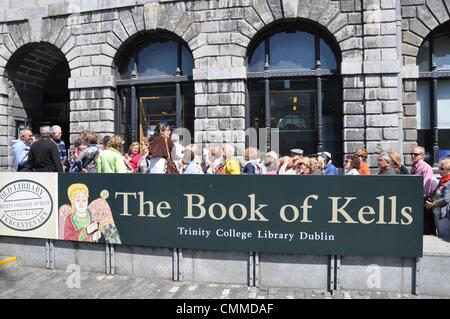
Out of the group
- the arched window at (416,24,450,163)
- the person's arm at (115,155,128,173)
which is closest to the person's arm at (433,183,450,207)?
the person's arm at (115,155,128,173)

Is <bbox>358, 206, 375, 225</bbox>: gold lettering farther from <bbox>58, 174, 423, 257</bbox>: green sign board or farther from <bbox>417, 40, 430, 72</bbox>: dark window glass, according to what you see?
<bbox>417, 40, 430, 72</bbox>: dark window glass

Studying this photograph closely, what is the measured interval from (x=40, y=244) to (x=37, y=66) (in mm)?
10219

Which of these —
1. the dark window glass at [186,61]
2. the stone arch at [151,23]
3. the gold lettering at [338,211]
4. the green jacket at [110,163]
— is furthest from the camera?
the dark window glass at [186,61]

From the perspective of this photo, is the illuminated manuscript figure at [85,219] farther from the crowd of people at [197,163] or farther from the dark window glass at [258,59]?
the dark window glass at [258,59]

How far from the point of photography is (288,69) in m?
10.9

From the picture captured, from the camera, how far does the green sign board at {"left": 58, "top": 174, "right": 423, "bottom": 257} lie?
465 cm

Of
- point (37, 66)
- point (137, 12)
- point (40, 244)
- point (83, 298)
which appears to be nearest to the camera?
point (83, 298)

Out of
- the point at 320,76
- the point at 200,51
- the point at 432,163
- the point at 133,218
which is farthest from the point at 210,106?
the point at 432,163

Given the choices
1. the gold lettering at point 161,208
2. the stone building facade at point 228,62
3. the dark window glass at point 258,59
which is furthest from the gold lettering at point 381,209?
the dark window glass at point 258,59

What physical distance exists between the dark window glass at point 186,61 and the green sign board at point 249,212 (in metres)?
6.82

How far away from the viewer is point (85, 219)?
18.3 ft

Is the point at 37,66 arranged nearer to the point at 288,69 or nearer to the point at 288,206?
the point at 288,69

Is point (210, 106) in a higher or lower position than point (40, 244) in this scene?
higher

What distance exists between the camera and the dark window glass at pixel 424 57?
10.7 m
